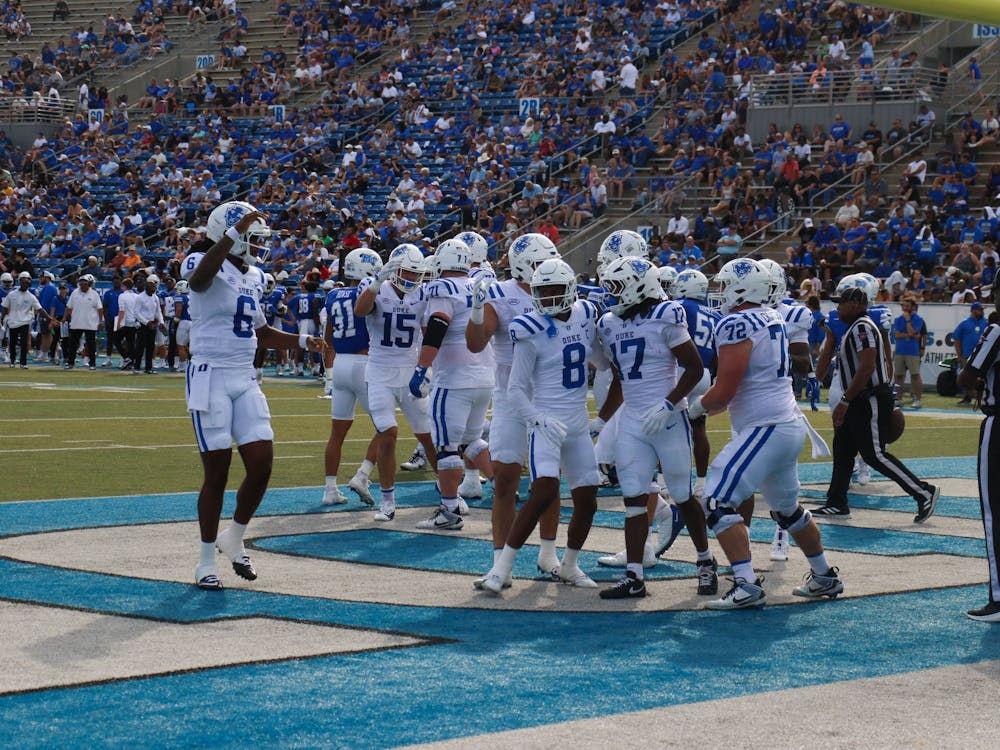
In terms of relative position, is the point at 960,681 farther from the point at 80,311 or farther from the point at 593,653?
the point at 80,311

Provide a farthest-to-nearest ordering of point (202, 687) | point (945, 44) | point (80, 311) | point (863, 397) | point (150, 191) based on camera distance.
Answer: point (150, 191), point (945, 44), point (80, 311), point (863, 397), point (202, 687)

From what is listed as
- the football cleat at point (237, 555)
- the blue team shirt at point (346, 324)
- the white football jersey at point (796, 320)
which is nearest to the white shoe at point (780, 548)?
the white football jersey at point (796, 320)

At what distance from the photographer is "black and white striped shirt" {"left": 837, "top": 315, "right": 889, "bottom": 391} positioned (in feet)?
36.3

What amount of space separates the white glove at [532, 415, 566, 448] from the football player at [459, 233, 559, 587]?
1.04 ft

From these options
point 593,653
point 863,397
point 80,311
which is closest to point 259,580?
point 593,653

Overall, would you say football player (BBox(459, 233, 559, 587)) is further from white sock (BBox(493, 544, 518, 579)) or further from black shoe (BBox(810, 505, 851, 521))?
black shoe (BBox(810, 505, 851, 521))

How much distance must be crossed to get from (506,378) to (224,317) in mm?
2221

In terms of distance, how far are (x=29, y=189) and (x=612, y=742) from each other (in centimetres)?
3723

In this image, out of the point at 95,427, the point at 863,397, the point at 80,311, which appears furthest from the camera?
the point at 80,311

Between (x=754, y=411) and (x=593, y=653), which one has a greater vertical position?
(x=754, y=411)

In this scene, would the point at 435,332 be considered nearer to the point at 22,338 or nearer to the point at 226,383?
the point at 226,383

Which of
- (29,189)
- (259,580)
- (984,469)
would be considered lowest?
(259,580)

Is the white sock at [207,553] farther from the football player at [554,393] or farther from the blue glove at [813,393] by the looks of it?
the blue glove at [813,393]

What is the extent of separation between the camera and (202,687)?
18.5 ft
